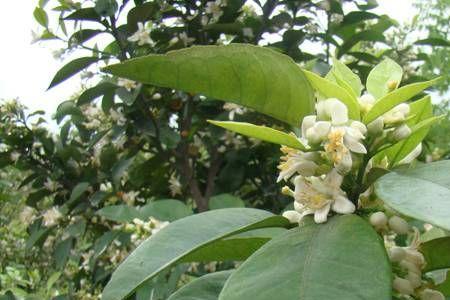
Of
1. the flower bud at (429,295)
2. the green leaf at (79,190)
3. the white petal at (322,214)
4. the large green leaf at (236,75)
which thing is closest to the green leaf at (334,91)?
the large green leaf at (236,75)

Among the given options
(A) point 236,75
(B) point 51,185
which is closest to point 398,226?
(A) point 236,75

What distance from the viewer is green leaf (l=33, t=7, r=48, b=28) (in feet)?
7.03

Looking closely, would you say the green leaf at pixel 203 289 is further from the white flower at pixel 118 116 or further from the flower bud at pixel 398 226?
the white flower at pixel 118 116

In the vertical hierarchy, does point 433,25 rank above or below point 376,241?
below

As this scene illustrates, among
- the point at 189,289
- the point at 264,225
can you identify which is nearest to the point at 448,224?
the point at 264,225

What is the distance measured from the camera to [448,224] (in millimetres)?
566

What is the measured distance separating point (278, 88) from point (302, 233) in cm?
17

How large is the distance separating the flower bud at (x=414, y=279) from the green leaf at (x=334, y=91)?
0.63 feet

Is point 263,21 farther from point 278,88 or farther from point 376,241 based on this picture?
point 376,241

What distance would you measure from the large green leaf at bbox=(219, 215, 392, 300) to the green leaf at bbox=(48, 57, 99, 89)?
1347 mm

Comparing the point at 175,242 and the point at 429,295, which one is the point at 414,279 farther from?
the point at 175,242

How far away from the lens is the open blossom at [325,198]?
0.74 meters

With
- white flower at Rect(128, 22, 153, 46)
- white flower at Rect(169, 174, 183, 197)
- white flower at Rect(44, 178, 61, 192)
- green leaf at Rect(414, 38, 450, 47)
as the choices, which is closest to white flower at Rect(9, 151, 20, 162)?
white flower at Rect(44, 178, 61, 192)

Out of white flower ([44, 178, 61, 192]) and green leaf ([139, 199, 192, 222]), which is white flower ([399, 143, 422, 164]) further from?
white flower ([44, 178, 61, 192])
